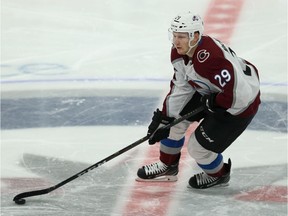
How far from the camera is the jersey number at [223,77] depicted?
3.02 meters

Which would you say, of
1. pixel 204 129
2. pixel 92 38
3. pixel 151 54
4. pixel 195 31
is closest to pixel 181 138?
pixel 204 129

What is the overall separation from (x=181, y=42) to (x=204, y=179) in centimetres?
71

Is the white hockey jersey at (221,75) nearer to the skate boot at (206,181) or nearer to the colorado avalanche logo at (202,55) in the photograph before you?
the colorado avalanche logo at (202,55)

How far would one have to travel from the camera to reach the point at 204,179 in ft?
11.1

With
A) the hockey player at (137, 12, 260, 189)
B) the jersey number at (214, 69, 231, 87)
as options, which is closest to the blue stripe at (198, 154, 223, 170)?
the hockey player at (137, 12, 260, 189)

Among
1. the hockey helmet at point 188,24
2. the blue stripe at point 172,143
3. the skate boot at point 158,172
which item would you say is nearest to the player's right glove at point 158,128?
the blue stripe at point 172,143

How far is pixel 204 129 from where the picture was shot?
321 centimetres

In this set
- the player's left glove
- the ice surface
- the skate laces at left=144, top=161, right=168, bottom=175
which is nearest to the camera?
the player's left glove

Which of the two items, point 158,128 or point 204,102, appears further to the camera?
point 158,128

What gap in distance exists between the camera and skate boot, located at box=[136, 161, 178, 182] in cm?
347

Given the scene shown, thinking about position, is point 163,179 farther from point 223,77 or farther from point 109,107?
point 109,107

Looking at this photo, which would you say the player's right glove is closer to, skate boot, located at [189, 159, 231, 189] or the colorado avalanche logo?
skate boot, located at [189, 159, 231, 189]

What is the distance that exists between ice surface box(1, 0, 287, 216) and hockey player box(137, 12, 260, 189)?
0.10 metres

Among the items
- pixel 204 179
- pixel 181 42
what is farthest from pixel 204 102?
pixel 204 179
